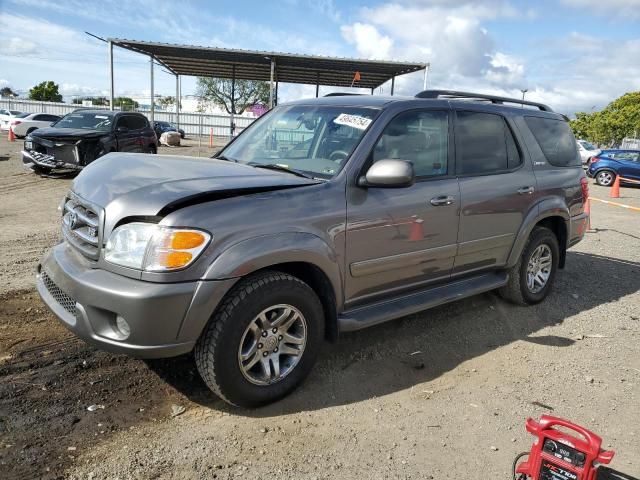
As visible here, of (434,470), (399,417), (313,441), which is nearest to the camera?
(434,470)

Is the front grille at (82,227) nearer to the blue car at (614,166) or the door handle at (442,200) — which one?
the door handle at (442,200)

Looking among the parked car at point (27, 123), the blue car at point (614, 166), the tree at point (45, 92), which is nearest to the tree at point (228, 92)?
the tree at point (45, 92)

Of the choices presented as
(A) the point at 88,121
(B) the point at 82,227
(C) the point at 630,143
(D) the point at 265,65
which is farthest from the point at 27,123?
(C) the point at 630,143

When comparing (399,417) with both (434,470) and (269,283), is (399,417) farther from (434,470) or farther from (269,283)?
(269,283)

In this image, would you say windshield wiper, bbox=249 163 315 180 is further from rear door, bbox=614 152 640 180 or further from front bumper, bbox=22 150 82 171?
rear door, bbox=614 152 640 180

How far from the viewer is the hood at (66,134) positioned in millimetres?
11914

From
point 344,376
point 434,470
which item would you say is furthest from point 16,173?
point 434,470

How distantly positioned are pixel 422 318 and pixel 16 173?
1214cm

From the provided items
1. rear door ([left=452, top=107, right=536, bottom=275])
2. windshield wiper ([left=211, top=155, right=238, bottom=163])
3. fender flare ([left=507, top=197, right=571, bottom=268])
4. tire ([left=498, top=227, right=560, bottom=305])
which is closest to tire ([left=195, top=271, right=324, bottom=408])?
windshield wiper ([left=211, top=155, right=238, bottom=163])

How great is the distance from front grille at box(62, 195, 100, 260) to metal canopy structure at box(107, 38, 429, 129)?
24.2 metres

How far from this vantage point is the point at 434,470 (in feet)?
8.91

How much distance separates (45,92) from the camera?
66.8m

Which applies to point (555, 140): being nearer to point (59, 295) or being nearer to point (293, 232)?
point (293, 232)

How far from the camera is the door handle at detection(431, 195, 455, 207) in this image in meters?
3.88
